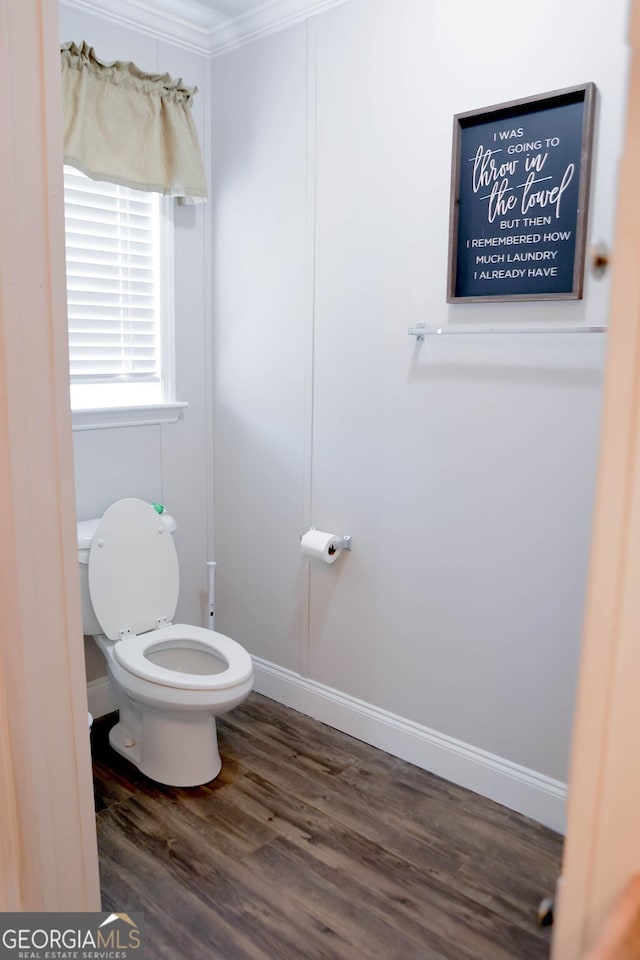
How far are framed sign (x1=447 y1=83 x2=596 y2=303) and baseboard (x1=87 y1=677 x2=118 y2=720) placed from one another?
6.23 feet

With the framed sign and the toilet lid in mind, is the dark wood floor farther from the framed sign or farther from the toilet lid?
the framed sign

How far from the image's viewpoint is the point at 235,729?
9.16ft

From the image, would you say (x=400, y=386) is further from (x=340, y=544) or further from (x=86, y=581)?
(x=86, y=581)

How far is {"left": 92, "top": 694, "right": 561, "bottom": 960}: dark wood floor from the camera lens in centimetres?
182

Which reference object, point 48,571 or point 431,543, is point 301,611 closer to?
point 431,543

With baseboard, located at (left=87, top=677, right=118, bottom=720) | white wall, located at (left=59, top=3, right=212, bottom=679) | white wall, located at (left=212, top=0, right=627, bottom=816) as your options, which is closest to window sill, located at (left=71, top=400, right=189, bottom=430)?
white wall, located at (left=59, top=3, right=212, bottom=679)

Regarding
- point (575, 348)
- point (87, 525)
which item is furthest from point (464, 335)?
point (87, 525)

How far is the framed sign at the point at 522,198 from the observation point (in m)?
1.99

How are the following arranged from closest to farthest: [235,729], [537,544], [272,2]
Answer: [537,544] → [272,2] → [235,729]

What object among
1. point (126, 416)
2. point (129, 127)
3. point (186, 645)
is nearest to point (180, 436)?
point (126, 416)

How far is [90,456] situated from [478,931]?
1.93 meters

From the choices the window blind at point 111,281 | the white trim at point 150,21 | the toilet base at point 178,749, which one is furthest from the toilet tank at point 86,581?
the white trim at point 150,21

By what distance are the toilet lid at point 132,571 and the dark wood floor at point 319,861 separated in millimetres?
488

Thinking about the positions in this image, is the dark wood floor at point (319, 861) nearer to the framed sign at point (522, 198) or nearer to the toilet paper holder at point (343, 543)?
the toilet paper holder at point (343, 543)
